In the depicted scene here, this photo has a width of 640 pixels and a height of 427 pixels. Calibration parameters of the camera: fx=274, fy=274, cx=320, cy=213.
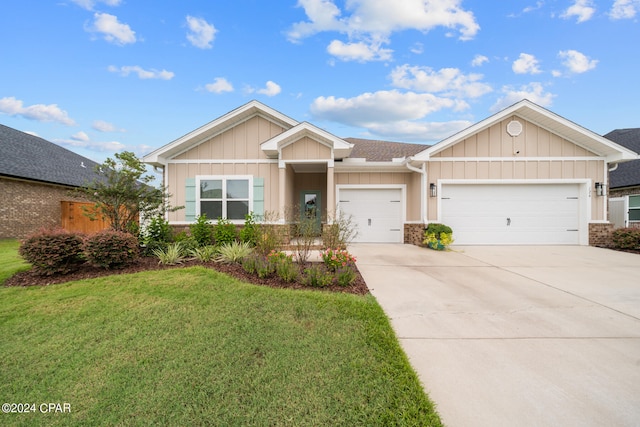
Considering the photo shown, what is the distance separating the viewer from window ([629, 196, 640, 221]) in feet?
41.3

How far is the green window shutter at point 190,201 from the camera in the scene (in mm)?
9797

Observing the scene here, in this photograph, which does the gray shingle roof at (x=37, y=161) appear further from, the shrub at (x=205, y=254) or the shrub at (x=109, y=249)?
the shrub at (x=205, y=254)

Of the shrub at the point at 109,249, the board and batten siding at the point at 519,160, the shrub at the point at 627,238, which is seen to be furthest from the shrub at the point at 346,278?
the shrub at the point at 627,238

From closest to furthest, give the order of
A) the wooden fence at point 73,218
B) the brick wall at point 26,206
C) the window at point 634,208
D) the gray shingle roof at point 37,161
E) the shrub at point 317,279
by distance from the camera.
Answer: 1. the shrub at point 317,279
2. the brick wall at point 26,206
3. the window at point 634,208
4. the gray shingle roof at point 37,161
5. the wooden fence at point 73,218

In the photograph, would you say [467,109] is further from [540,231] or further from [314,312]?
[314,312]

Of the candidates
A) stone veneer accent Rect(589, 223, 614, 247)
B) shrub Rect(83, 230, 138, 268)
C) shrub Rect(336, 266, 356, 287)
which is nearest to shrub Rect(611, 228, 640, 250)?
stone veneer accent Rect(589, 223, 614, 247)

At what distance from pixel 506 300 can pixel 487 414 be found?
291 centimetres

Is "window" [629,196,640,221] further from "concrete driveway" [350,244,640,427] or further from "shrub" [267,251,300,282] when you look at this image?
"shrub" [267,251,300,282]

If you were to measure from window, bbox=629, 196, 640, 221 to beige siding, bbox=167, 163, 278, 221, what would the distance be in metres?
16.4

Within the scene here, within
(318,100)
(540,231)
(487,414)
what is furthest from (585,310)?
(318,100)

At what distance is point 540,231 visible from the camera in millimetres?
10086

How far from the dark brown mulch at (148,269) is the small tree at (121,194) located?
155cm

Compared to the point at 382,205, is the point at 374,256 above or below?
below

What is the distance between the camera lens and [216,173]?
32.5ft
